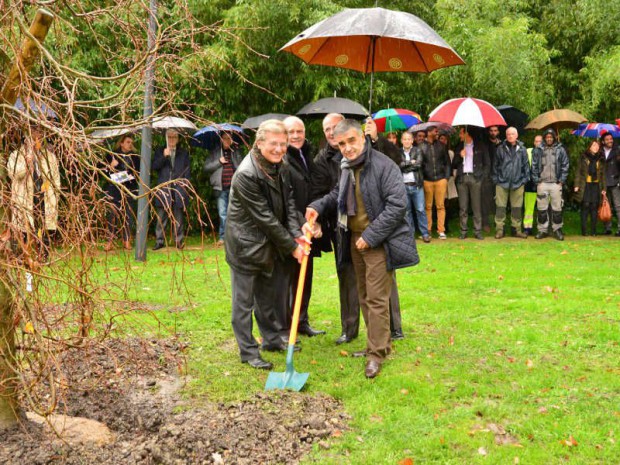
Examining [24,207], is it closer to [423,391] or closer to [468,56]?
[423,391]

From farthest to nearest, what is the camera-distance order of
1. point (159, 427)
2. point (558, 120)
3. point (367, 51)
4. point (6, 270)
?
point (558, 120)
point (367, 51)
point (159, 427)
point (6, 270)

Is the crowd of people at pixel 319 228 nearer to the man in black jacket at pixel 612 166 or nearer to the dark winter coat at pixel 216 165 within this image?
the dark winter coat at pixel 216 165

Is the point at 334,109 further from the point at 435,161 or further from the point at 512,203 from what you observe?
the point at 512,203

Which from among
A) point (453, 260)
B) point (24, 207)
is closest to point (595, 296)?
point (453, 260)

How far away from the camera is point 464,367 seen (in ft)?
20.1

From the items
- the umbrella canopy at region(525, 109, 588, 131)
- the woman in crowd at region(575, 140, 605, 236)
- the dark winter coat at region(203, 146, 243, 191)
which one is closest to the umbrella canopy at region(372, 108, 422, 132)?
the umbrella canopy at region(525, 109, 588, 131)

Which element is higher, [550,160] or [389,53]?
[389,53]

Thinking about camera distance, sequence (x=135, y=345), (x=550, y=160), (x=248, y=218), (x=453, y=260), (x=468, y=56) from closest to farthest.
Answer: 1. (x=248, y=218)
2. (x=135, y=345)
3. (x=453, y=260)
4. (x=550, y=160)
5. (x=468, y=56)

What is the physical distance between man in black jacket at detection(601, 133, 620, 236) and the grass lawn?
5.28m

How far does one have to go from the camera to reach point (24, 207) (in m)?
3.48

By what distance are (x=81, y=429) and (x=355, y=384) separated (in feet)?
6.94

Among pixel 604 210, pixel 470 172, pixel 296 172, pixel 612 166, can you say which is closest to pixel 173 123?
pixel 296 172

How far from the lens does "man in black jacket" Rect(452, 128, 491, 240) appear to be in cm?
1455

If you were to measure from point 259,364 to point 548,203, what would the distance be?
1017cm
